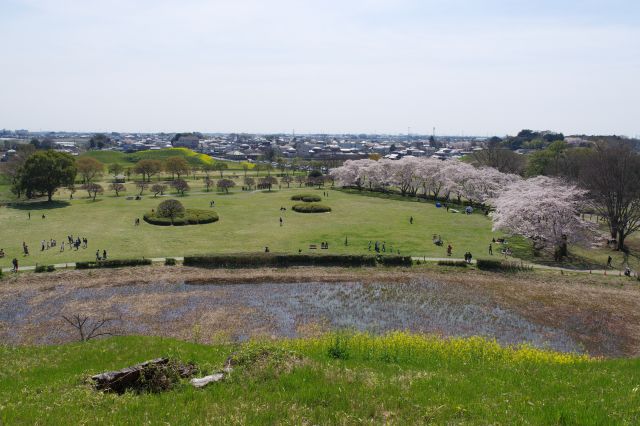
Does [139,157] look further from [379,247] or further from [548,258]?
[548,258]

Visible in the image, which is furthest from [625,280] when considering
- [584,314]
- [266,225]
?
[266,225]

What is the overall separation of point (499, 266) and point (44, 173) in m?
65.0

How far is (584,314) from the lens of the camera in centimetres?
2886

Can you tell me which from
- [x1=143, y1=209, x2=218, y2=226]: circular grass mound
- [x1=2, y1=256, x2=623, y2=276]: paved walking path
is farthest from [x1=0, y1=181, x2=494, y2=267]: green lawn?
[x1=2, y1=256, x2=623, y2=276]: paved walking path

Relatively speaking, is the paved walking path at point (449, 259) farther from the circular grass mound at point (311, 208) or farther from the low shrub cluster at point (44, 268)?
the circular grass mound at point (311, 208)

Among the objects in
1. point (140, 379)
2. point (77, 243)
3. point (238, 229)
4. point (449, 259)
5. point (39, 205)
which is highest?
point (140, 379)

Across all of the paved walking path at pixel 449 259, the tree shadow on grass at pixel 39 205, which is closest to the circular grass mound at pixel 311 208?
the paved walking path at pixel 449 259

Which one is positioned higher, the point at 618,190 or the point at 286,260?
the point at 618,190

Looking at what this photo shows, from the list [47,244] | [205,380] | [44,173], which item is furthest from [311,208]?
[205,380]

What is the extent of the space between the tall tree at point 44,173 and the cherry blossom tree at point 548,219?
208 ft

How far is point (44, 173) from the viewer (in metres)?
64.0

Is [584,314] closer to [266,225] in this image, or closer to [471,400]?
[471,400]

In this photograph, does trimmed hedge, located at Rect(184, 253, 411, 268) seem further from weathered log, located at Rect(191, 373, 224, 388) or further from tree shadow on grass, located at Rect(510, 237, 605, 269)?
weathered log, located at Rect(191, 373, 224, 388)

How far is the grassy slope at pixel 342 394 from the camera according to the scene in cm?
998
